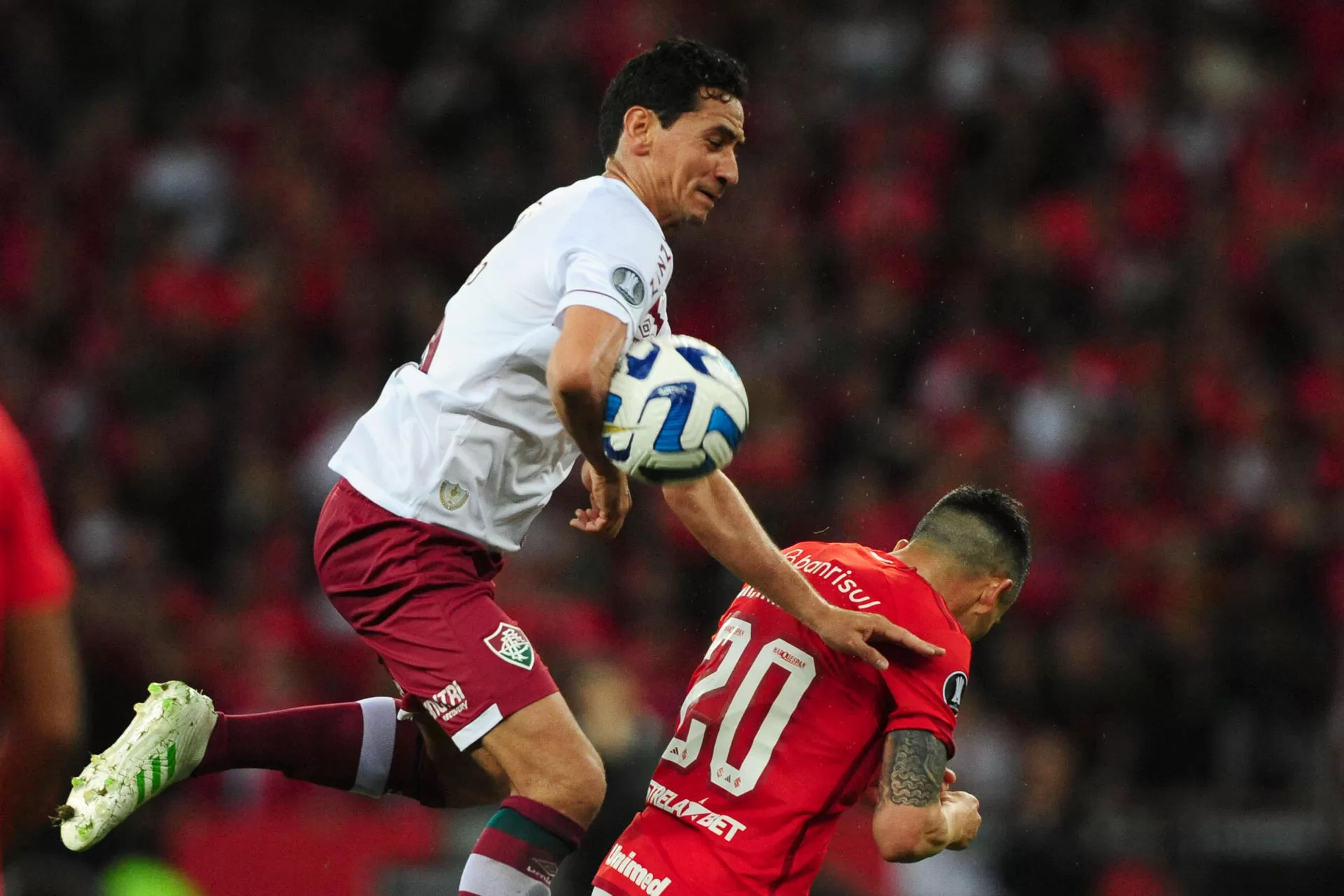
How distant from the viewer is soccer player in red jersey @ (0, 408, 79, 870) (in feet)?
8.60

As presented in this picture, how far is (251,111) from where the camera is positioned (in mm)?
12781

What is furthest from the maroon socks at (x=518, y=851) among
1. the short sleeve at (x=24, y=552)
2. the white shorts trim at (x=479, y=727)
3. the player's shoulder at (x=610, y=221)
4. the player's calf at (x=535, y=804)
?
the short sleeve at (x=24, y=552)

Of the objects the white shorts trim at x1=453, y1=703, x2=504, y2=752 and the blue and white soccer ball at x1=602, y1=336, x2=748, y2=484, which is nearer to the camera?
the blue and white soccer ball at x1=602, y1=336, x2=748, y2=484

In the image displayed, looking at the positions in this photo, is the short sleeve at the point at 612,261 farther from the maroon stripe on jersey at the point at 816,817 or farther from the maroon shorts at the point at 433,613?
the maroon stripe on jersey at the point at 816,817

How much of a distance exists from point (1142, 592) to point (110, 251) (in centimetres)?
691

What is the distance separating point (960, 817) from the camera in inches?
171

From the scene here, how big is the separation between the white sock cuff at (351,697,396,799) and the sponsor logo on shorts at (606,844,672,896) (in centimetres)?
82

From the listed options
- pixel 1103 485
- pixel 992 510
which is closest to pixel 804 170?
pixel 1103 485

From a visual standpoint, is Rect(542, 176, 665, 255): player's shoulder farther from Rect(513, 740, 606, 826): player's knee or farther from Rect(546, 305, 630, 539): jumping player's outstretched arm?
Rect(513, 740, 606, 826): player's knee

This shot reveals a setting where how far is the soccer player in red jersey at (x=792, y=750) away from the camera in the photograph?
4.32 metres

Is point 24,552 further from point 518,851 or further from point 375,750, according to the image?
point 375,750

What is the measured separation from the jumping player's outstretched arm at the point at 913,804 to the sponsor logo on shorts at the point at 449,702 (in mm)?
1023

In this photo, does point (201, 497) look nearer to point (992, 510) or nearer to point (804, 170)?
point (804, 170)

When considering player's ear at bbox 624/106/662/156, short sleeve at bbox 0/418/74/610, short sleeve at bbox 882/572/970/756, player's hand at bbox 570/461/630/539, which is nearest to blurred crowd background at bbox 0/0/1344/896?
player's hand at bbox 570/461/630/539
